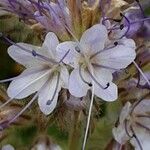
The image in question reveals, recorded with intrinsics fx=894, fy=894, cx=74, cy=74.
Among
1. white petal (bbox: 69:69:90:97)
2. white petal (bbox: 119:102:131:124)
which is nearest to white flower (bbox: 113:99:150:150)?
white petal (bbox: 119:102:131:124)

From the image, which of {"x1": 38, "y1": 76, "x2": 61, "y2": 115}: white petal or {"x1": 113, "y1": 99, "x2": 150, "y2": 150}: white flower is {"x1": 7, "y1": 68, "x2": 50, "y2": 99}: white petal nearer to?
{"x1": 38, "y1": 76, "x2": 61, "y2": 115}: white petal

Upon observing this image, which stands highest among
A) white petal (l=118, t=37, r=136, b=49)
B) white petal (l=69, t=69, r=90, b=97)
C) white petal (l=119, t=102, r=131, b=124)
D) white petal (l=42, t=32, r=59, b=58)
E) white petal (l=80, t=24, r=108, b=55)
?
white petal (l=42, t=32, r=59, b=58)

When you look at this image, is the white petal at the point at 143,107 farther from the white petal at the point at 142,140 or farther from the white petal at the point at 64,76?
the white petal at the point at 64,76

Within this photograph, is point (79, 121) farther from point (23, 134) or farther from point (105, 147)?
point (23, 134)

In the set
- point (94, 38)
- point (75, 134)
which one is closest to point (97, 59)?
point (94, 38)

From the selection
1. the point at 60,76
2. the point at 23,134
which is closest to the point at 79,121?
the point at 60,76

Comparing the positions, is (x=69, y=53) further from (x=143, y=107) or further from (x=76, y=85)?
(x=143, y=107)

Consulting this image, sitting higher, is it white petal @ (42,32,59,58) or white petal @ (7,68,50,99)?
white petal @ (42,32,59,58)

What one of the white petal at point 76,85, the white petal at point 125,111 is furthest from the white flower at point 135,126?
the white petal at point 76,85
